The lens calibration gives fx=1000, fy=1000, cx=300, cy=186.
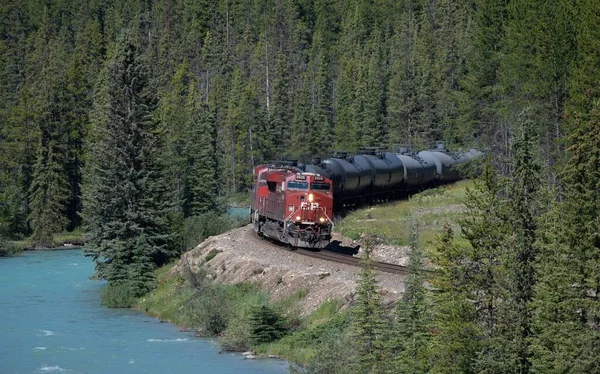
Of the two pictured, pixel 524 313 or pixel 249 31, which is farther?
pixel 249 31

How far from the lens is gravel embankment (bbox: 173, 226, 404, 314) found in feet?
Result: 132

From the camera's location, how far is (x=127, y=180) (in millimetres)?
60125

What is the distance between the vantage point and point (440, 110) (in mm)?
118438

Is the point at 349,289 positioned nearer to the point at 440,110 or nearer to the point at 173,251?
the point at 173,251

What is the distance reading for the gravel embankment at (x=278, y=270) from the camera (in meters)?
40.3

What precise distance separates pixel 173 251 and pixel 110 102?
33.1 ft

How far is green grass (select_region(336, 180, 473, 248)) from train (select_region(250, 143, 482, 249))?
126 cm

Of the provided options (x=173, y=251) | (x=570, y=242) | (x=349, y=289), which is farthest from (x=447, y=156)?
(x=570, y=242)

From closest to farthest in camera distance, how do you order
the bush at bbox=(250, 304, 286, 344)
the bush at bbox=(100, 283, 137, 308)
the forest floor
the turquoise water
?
the turquoise water < the bush at bbox=(250, 304, 286, 344) < the bush at bbox=(100, 283, 137, 308) < the forest floor

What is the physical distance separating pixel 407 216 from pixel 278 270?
1772 cm

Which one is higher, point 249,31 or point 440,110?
point 249,31

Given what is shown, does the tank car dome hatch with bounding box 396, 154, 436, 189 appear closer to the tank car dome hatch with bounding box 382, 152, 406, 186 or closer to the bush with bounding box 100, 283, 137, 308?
the tank car dome hatch with bounding box 382, 152, 406, 186

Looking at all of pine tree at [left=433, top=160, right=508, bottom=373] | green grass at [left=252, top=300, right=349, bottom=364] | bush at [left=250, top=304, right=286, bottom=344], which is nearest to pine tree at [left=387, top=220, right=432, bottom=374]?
pine tree at [left=433, top=160, right=508, bottom=373]

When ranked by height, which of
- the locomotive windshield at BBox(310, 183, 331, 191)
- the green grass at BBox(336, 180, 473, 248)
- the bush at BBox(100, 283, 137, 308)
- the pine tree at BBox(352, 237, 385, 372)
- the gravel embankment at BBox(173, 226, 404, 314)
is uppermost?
the locomotive windshield at BBox(310, 183, 331, 191)
